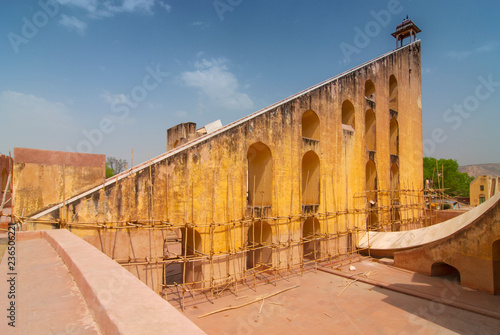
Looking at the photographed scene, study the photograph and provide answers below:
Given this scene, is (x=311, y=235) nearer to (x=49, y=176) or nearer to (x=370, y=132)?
(x=370, y=132)

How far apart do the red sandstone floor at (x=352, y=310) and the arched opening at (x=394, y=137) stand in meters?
8.29

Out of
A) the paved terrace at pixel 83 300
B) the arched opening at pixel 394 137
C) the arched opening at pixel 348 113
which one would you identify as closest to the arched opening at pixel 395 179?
the arched opening at pixel 394 137

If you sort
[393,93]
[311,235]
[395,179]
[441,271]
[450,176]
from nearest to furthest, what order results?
[441,271]
[311,235]
[395,179]
[393,93]
[450,176]

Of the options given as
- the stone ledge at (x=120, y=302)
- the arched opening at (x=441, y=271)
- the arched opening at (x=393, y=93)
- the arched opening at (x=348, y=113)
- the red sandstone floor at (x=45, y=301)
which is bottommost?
the arched opening at (x=441, y=271)

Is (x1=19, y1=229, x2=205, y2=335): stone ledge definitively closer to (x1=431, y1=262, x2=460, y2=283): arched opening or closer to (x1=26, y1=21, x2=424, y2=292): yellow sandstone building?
(x1=26, y1=21, x2=424, y2=292): yellow sandstone building

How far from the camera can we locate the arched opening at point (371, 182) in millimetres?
13211

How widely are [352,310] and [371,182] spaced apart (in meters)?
8.18

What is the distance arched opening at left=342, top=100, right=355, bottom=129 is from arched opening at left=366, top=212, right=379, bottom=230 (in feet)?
13.2

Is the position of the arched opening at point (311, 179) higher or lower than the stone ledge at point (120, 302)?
higher

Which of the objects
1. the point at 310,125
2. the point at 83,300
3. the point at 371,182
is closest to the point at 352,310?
the point at 83,300

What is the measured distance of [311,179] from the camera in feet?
36.6

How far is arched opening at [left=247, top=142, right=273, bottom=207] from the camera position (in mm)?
9312

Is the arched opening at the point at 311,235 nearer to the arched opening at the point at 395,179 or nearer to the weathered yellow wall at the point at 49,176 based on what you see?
the arched opening at the point at 395,179

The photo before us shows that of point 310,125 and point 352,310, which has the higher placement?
point 310,125
